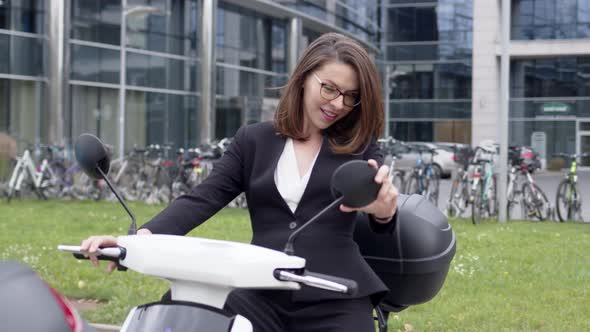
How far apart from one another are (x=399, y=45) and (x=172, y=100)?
21.3 meters

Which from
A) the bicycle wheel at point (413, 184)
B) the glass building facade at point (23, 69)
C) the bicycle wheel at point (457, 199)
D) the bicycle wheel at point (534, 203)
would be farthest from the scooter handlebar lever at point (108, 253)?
the glass building facade at point (23, 69)

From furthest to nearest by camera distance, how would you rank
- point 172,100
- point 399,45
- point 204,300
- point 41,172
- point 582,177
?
point 399,45, point 172,100, point 41,172, point 582,177, point 204,300

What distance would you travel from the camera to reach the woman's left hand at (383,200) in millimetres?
2194

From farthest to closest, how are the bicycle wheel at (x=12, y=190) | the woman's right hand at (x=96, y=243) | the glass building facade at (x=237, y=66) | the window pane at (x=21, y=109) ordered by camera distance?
the glass building facade at (x=237, y=66) → the window pane at (x=21, y=109) → the bicycle wheel at (x=12, y=190) → the woman's right hand at (x=96, y=243)

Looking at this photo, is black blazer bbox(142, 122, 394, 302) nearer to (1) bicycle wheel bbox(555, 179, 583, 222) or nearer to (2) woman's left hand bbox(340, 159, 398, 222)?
(2) woman's left hand bbox(340, 159, 398, 222)

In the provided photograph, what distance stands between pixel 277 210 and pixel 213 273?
76cm

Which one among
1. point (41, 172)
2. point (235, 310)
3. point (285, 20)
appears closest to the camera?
point (235, 310)

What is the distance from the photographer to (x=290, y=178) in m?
2.87

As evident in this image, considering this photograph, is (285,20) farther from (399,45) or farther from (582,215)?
(582,215)

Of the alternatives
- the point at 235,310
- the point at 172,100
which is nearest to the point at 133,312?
the point at 235,310

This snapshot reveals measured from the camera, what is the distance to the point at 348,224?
9.14 feet

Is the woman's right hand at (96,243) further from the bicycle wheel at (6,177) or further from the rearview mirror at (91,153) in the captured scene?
the bicycle wheel at (6,177)

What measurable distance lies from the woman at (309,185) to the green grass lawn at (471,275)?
67cm

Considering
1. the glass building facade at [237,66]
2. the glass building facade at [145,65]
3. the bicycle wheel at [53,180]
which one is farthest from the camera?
the glass building facade at [237,66]
